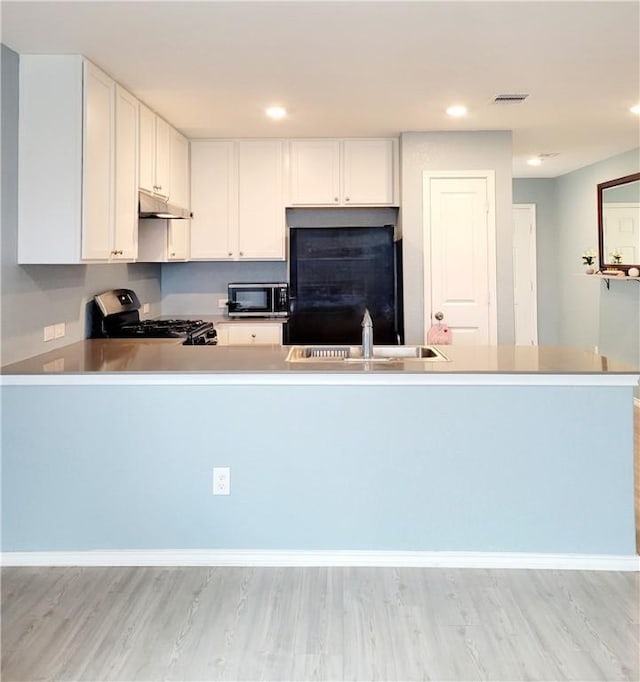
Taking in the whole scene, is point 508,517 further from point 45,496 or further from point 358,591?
point 45,496

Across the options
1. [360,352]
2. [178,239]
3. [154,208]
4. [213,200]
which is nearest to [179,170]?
[213,200]

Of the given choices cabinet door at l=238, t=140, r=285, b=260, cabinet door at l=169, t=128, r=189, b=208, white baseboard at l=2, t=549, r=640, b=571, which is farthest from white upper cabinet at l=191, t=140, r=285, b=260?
white baseboard at l=2, t=549, r=640, b=571

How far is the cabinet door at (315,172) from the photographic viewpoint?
4812 mm

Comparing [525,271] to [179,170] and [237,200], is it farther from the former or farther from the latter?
[179,170]

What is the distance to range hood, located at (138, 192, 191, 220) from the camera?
3.73 metres

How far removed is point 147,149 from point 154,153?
0.14 meters

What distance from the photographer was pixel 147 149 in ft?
12.6

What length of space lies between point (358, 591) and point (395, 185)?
335 centimetres

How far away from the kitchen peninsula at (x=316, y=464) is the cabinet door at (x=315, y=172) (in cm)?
259

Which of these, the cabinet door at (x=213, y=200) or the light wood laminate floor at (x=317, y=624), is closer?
the light wood laminate floor at (x=317, y=624)

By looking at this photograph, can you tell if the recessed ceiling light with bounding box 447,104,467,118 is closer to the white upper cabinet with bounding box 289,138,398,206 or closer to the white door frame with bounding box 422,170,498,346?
the white door frame with bounding box 422,170,498,346

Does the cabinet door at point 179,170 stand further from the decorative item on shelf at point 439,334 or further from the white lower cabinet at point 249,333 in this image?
the decorative item on shelf at point 439,334

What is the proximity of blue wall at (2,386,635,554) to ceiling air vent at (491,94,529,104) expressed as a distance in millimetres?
2049

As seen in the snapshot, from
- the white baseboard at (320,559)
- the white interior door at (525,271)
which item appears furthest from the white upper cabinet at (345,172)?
the white baseboard at (320,559)
